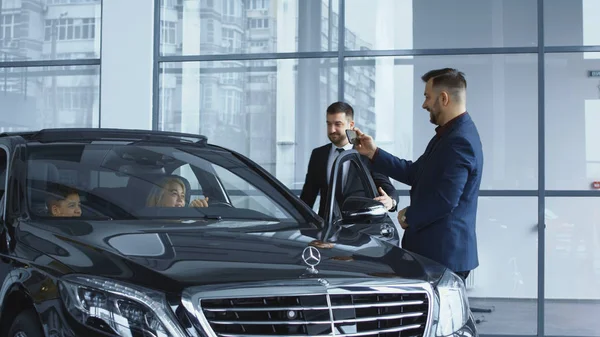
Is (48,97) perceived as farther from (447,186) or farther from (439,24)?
(447,186)

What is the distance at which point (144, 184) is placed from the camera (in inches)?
191

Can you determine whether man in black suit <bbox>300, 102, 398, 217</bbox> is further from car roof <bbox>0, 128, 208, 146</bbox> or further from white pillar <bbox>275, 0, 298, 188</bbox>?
white pillar <bbox>275, 0, 298, 188</bbox>

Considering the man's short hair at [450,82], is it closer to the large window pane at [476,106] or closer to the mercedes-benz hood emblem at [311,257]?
the mercedes-benz hood emblem at [311,257]

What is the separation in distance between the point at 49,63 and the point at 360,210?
7099 mm

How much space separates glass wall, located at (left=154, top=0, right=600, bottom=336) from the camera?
9.59m

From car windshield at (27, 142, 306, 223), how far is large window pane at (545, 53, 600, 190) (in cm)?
509

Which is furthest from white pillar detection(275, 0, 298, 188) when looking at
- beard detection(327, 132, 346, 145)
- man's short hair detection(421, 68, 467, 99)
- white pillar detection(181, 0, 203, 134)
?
man's short hair detection(421, 68, 467, 99)

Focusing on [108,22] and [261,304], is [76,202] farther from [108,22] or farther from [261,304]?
[108,22]

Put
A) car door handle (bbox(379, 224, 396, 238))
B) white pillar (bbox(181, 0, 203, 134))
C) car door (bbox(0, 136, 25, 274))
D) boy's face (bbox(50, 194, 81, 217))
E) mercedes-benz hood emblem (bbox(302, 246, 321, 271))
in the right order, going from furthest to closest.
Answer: white pillar (bbox(181, 0, 203, 134)), car door handle (bbox(379, 224, 396, 238)), boy's face (bbox(50, 194, 81, 217)), car door (bbox(0, 136, 25, 274)), mercedes-benz hood emblem (bbox(302, 246, 321, 271))

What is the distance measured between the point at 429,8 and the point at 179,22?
2.79m

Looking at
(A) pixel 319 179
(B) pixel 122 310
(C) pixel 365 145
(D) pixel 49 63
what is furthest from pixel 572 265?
(B) pixel 122 310

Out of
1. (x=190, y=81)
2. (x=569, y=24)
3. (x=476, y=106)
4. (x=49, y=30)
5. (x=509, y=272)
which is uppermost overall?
(x=49, y=30)

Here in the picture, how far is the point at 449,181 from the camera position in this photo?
4.98 meters

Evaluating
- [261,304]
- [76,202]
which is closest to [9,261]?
[76,202]
